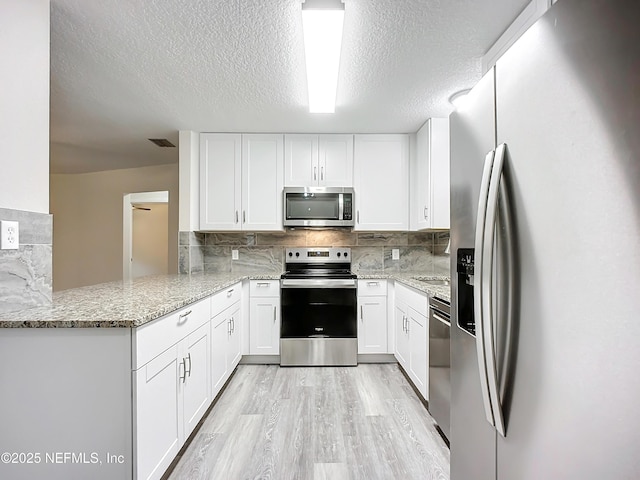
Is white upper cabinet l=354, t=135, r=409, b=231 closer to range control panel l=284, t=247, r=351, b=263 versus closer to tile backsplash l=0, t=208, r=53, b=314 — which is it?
range control panel l=284, t=247, r=351, b=263

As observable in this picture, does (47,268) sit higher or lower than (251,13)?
lower

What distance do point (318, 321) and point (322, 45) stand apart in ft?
7.58

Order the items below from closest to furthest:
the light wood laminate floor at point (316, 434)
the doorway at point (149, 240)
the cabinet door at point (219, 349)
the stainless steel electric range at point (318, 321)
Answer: the light wood laminate floor at point (316, 434) < the cabinet door at point (219, 349) < the stainless steel electric range at point (318, 321) < the doorway at point (149, 240)

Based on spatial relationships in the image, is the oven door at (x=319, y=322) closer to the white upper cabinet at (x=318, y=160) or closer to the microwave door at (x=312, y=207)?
the microwave door at (x=312, y=207)

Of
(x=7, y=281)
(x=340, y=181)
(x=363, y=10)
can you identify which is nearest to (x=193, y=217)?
(x=340, y=181)

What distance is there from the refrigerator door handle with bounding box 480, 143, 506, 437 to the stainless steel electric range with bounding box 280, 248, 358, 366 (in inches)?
92.0

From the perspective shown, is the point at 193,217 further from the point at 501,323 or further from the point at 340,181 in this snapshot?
the point at 501,323

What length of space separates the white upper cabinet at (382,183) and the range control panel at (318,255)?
1.35 ft

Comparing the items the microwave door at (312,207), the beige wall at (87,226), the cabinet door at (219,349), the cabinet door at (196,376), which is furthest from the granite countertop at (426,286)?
the beige wall at (87,226)

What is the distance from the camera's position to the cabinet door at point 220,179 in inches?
131

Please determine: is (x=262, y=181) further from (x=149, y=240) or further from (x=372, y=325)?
(x=149, y=240)

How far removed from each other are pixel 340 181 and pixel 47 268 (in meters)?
2.46

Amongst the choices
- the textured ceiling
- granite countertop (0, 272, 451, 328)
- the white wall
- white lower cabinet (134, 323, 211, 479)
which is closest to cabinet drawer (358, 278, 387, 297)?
granite countertop (0, 272, 451, 328)

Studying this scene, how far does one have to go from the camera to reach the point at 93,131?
3.23 meters
